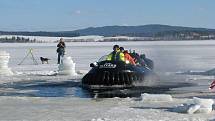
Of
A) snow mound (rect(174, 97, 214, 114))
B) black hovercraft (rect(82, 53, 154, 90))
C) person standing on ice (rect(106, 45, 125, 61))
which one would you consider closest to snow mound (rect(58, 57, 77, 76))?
person standing on ice (rect(106, 45, 125, 61))

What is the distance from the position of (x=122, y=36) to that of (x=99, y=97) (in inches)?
5962

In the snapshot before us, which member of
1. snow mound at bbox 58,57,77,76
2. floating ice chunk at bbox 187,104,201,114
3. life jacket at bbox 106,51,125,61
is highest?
life jacket at bbox 106,51,125,61

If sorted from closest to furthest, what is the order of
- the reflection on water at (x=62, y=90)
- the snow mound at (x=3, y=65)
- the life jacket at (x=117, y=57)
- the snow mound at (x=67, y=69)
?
the reflection on water at (x=62, y=90)
the life jacket at (x=117, y=57)
the snow mound at (x=67, y=69)
the snow mound at (x=3, y=65)

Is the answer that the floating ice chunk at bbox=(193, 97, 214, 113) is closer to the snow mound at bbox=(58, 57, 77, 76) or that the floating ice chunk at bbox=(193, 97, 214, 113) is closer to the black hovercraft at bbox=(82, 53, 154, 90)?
the black hovercraft at bbox=(82, 53, 154, 90)

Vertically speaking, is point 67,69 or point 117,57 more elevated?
point 117,57

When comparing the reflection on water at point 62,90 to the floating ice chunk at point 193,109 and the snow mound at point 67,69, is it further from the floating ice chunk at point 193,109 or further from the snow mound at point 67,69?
the snow mound at point 67,69

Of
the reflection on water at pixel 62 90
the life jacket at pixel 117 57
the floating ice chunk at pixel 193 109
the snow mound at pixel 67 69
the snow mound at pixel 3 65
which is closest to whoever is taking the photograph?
the floating ice chunk at pixel 193 109

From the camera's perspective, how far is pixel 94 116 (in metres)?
8.75

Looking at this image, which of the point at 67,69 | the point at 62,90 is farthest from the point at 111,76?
the point at 67,69

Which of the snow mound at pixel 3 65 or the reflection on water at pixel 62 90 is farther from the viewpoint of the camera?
the snow mound at pixel 3 65

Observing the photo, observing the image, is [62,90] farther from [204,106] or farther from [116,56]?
[204,106]

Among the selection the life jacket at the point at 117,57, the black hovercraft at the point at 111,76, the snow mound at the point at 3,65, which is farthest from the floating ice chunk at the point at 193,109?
the snow mound at the point at 3,65

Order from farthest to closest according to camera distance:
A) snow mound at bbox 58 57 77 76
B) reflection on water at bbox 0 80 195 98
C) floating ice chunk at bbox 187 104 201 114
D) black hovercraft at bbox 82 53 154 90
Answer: snow mound at bbox 58 57 77 76, black hovercraft at bbox 82 53 154 90, reflection on water at bbox 0 80 195 98, floating ice chunk at bbox 187 104 201 114

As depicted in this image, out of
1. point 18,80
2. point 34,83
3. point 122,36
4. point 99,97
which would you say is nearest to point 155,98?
point 99,97
